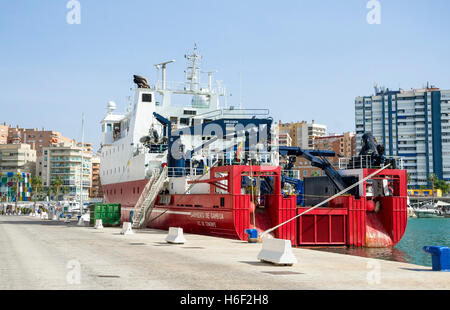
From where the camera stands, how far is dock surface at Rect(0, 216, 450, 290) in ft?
36.1

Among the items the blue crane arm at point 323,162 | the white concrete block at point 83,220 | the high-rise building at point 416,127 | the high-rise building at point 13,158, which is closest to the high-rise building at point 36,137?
the high-rise building at point 13,158

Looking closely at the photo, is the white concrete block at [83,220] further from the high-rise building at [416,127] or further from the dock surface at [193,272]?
the high-rise building at [416,127]

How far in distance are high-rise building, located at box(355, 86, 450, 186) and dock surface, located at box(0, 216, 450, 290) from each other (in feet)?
457

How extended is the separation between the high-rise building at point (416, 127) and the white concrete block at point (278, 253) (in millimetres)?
140364

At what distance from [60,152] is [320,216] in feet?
482

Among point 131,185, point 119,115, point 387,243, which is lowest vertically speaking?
point 387,243

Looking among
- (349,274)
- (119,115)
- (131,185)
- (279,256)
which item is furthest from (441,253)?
(119,115)

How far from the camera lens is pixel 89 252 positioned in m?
18.2

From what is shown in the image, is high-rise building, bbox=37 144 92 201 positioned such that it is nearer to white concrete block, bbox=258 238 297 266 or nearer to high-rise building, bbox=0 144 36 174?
high-rise building, bbox=0 144 36 174

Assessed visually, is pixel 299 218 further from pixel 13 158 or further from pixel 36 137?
pixel 36 137

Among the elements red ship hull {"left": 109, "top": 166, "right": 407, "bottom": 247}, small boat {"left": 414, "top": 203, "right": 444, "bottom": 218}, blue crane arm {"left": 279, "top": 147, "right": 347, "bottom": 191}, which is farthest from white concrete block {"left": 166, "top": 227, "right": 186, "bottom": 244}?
small boat {"left": 414, "top": 203, "right": 444, "bottom": 218}

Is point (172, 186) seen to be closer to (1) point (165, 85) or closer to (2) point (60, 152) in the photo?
(1) point (165, 85)

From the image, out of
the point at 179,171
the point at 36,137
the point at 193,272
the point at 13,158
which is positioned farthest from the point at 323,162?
the point at 36,137
